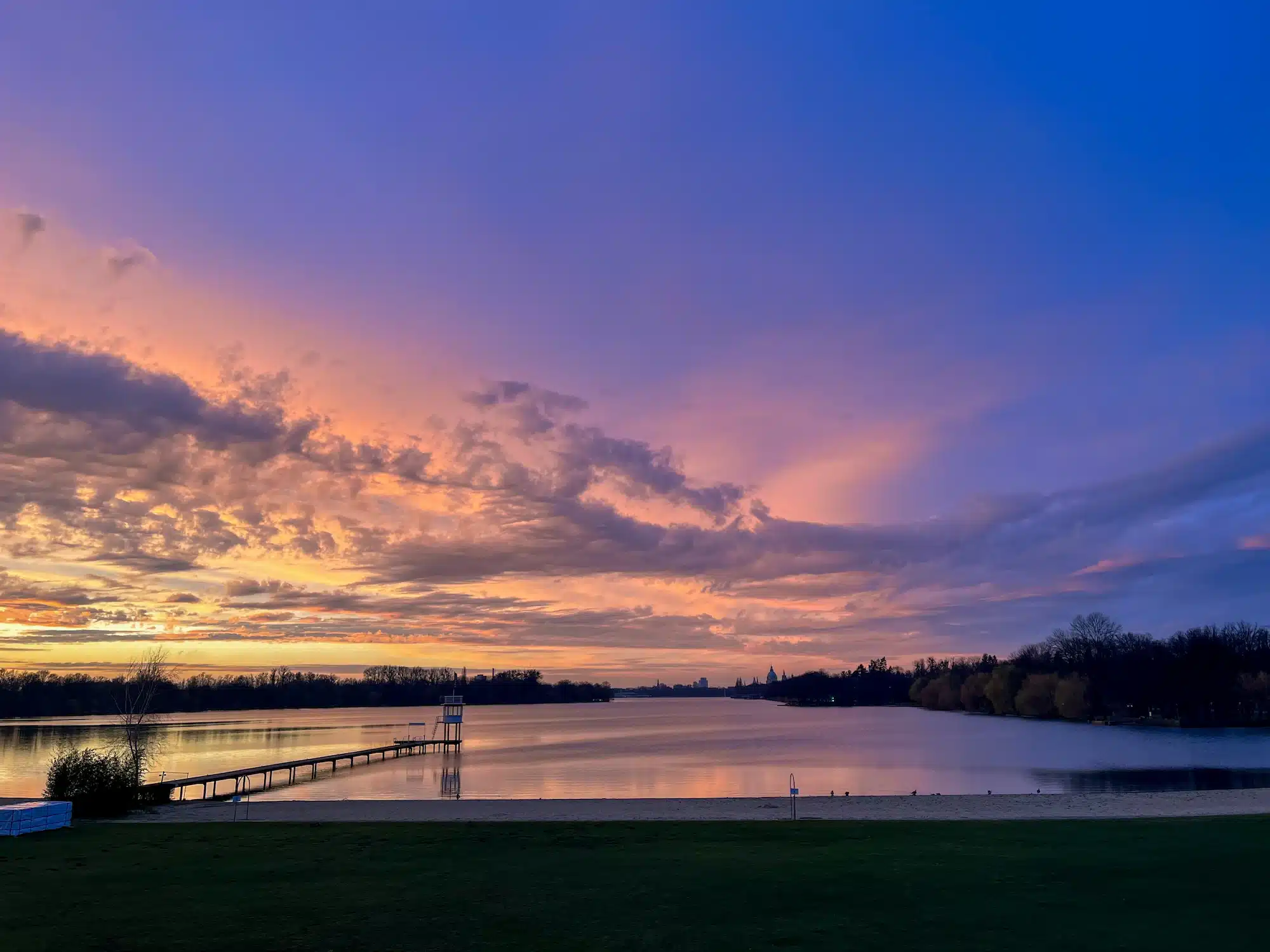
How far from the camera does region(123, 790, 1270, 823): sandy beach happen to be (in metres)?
31.7

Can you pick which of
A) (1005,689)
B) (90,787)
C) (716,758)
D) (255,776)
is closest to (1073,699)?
(1005,689)

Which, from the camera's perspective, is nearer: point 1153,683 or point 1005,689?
point 1153,683

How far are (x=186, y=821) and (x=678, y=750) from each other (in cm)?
6596

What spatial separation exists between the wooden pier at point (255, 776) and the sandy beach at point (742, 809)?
2.72 metres

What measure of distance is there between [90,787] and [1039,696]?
6575 inches

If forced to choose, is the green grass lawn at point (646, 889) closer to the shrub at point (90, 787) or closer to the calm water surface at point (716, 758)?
the shrub at point (90, 787)

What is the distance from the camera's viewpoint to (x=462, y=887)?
60.0 feet

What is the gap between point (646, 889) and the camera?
18.0 m

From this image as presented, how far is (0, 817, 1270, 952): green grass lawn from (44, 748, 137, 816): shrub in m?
8.33

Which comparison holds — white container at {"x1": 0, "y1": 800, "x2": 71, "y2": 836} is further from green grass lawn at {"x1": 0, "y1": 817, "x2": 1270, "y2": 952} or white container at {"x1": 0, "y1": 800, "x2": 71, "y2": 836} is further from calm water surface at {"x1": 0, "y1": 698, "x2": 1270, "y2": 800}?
calm water surface at {"x1": 0, "y1": 698, "x2": 1270, "y2": 800}

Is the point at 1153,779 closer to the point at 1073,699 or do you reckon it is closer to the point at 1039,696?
the point at 1073,699

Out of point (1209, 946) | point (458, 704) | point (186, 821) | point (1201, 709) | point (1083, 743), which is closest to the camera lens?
point (1209, 946)

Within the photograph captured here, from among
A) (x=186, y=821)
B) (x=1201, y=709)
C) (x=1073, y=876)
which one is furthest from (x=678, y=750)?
(x=1201, y=709)

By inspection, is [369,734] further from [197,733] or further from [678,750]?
[678,750]
